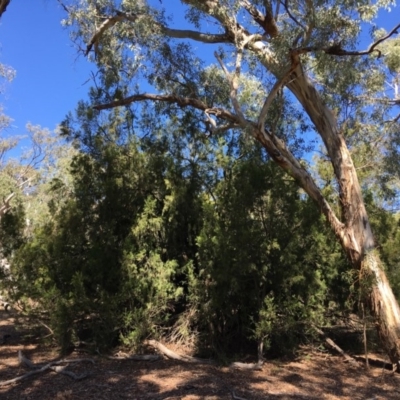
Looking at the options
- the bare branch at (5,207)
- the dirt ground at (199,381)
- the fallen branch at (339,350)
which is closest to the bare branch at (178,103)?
the bare branch at (5,207)

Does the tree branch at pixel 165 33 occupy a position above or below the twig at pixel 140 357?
above

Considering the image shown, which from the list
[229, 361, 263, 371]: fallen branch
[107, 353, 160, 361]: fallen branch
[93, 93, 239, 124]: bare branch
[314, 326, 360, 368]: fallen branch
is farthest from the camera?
[93, 93, 239, 124]: bare branch

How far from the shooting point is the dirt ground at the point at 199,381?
5887 mm

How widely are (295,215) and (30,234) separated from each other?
6.00 meters

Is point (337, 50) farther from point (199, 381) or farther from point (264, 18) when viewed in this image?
point (199, 381)

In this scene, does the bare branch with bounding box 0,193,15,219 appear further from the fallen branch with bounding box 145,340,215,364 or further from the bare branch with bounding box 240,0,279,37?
the bare branch with bounding box 240,0,279,37

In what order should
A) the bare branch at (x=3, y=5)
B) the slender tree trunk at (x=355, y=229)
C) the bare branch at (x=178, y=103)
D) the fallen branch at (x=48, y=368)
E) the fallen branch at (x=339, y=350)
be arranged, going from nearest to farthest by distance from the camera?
1. the bare branch at (x=3, y=5)
2. the fallen branch at (x=48, y=368)
3. the slender tree trunk at (x=355, y=229)
4. the fallen branch at (x=339, y=350)
5. the bare branch at (x=178, y=103)

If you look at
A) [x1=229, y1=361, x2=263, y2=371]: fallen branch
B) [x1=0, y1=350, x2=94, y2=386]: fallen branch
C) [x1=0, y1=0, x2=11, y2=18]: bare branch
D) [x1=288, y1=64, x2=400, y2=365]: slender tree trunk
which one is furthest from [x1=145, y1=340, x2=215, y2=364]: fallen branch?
[x1=0, y1=0, x2=11, y2=18]: bare branch

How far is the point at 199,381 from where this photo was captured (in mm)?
6422

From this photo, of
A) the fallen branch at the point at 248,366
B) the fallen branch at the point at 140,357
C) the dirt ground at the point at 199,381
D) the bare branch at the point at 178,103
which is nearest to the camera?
the dirt ground at the point at 199,381

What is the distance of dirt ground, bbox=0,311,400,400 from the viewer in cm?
589

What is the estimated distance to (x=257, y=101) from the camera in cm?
985

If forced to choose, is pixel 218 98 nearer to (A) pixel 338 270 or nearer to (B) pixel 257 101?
(B) pixel 257 101

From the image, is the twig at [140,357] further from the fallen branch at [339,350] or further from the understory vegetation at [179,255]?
the fallen branch at [339,350]
